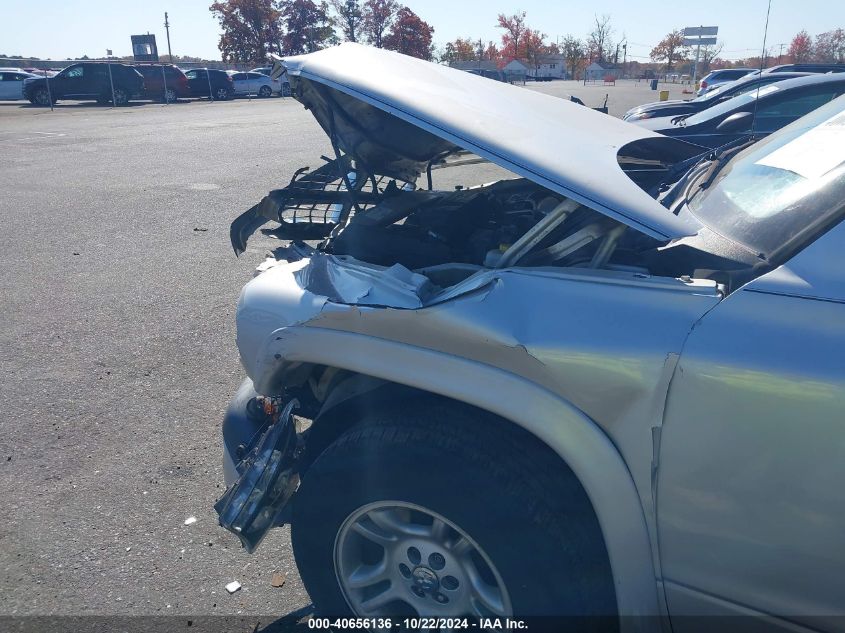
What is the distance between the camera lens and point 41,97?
93.9ft

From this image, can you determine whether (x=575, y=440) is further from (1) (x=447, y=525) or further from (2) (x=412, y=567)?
(2) (x=412, y=567)

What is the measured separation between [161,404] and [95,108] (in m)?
28.4

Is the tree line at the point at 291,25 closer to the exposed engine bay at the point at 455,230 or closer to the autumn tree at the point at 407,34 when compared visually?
the autumn tree at the point at 407,34

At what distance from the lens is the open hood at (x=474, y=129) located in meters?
1.98

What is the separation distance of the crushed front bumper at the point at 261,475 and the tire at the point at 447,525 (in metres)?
0.14

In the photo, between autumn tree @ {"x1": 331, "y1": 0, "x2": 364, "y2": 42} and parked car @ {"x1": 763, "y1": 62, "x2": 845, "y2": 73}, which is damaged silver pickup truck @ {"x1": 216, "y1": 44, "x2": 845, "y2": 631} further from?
autumn tree @ {"x1": 331, "y1": 0, "x2": 364, "y2": 42}

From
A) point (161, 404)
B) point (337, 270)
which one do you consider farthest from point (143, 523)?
point (337, 270)

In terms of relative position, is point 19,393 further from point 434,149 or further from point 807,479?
point 807,479

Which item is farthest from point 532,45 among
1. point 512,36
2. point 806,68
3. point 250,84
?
point 806,68

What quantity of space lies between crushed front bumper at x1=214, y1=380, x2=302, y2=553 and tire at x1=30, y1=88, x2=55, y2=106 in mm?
30907

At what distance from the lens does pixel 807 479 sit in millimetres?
1565

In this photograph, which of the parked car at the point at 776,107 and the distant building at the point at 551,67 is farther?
the distant building at the point at 551,67

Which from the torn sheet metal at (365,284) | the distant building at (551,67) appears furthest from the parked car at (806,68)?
the distant building at (551,67)

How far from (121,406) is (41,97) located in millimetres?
29956
